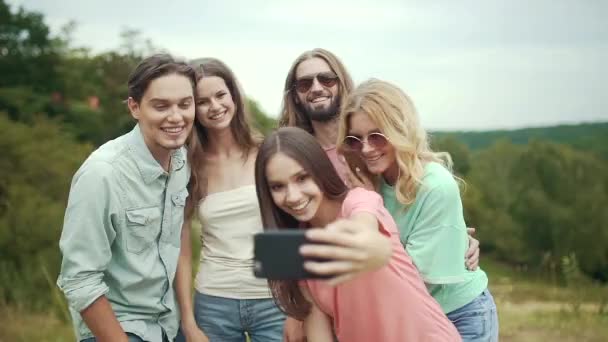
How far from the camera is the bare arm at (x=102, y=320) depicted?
2781 millimetres

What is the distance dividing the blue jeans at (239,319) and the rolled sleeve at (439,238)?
3.52 feet

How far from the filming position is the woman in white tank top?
3559mm

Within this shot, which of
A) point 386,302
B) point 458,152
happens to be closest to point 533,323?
point 386,302

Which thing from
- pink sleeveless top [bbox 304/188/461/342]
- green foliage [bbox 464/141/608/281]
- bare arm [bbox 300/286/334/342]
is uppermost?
pink sleeveless top [bbox 304/188/461/342]

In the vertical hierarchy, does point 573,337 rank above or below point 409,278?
below

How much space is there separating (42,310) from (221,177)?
7.05 m

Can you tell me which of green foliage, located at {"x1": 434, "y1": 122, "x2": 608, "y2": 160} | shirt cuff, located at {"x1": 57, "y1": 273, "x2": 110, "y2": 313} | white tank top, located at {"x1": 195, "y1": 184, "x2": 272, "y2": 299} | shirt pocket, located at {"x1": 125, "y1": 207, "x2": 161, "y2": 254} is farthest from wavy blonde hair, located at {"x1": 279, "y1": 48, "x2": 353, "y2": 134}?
green foliage, located at {"x1": 434, "y1": 122, "x2": 608, "y2": 160}

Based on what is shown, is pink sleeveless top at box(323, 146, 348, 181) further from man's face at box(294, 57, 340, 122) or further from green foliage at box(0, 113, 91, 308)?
green foliage at box(0, 113, 91, 308)

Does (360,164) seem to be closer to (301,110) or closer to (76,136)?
(301,110)

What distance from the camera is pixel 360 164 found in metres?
3.08

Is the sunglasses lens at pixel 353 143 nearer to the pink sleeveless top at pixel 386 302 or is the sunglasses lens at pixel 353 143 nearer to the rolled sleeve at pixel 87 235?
the pink sleeveless top at pixel 386 302

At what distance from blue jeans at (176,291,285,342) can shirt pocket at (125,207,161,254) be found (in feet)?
2.34

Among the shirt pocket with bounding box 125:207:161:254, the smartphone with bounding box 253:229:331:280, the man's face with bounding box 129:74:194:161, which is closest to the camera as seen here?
the smartphone with bounding box 253:229:331:280

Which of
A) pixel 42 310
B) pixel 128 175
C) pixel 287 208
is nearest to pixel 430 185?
pixel 287 208
